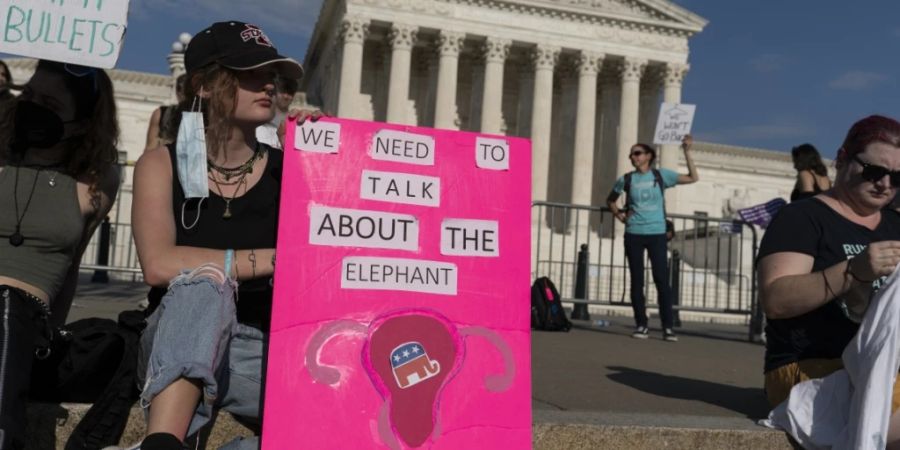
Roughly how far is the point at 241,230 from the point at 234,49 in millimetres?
626

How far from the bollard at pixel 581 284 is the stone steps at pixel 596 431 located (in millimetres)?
8581

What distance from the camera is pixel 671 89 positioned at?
37.6 meters

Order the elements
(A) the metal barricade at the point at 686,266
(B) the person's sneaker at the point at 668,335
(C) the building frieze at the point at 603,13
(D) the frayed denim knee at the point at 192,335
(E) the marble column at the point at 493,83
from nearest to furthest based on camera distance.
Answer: (D) the frayed denim knee at the point at 192,335 → (B) the person's sneaker at the point at 668,335 → (A) the metal barricade at the point at 686,266 → (E) the marble column at the point at 493,83 → (C) the building frieze at the point at 603,13

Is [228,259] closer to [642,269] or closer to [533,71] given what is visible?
[642,269]

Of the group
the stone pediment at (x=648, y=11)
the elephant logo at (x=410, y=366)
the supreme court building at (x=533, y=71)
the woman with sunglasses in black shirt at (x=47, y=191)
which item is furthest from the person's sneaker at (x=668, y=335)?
the stone pediment at (x=648, y=11)

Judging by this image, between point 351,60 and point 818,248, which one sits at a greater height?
point 351,60

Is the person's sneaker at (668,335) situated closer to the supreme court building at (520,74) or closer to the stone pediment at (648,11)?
the supreme court building at (520,74)

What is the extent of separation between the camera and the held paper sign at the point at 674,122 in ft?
38.4

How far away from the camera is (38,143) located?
298 cm

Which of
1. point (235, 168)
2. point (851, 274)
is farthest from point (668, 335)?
point (235, 168)

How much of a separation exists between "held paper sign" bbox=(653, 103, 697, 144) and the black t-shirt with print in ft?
27.5

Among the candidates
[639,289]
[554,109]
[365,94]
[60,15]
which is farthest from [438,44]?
[60,15]

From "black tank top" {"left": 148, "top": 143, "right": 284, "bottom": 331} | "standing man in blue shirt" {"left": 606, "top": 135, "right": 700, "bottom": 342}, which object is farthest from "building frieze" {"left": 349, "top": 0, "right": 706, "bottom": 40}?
"black tank top" {"left": 148, "top": 143, "right": 284, "bottom": 331}

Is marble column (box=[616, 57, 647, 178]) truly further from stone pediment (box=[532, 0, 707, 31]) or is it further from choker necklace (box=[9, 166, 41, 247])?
choker necklace (box=[9, 166, 41, 247])
